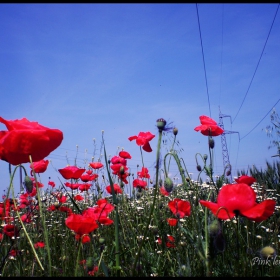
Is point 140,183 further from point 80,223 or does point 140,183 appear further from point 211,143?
point 80,223

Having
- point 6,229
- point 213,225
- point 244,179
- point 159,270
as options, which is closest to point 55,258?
point 6,229

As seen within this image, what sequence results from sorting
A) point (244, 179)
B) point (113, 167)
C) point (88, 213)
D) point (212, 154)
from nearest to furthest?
point (88, 213), point (244, 179), point (212, 154), point (113, 167)

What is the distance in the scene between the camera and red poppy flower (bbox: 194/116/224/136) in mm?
2282

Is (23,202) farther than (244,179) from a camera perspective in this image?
Yes

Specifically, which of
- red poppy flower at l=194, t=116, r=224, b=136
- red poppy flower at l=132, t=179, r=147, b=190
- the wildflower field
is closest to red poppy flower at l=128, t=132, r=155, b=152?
the wildflower field

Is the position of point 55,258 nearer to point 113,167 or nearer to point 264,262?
point 113,167

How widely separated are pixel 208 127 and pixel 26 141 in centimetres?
129

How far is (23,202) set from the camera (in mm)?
3434

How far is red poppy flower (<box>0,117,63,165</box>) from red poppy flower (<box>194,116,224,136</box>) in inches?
45.1

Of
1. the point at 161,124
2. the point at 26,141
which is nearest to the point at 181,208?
the point at 161,124

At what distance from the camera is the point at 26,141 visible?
131 centimetres

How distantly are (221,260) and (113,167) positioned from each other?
1145 millimetres

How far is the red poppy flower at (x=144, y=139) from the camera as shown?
2007 mm

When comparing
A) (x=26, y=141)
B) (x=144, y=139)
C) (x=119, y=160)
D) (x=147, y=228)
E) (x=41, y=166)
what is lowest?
(x=147, y=228)
